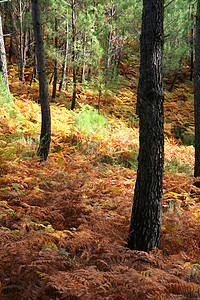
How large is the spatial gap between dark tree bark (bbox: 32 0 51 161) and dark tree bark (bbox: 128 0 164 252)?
336 centimetres

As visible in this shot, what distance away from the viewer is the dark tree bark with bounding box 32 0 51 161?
5.00 metres

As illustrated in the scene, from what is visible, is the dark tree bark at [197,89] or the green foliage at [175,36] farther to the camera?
the green foliage at [175,36]

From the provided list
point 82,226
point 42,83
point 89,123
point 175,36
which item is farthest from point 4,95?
point 175,36

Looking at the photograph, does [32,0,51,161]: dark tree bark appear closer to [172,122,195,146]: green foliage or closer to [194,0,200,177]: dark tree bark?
[194,0,200,177]: dark tree bark

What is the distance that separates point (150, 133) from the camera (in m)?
2.49

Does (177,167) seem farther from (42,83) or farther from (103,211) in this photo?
(42,83)

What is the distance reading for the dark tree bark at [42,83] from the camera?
4996 mm

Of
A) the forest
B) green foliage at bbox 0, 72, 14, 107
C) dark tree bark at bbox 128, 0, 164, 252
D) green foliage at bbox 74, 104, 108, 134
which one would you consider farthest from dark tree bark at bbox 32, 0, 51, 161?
dark tree bark at bbox 128, 0, 164, 252

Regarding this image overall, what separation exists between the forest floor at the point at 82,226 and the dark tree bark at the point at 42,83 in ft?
1.13

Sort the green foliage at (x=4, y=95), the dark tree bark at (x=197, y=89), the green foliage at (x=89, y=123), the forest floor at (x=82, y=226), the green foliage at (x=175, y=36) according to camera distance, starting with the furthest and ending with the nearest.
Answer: the green foliage at (x=175, y=36) → the green foliage at (x=89, y=123) → the green foliage at (x=4, y=95) → the dark tree bark at (x=197, y=89) → the forest floor at (x=82, y=226)

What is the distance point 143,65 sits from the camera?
245 centimetres

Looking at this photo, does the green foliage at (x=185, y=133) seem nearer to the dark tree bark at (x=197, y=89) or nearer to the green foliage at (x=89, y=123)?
the green foliage at (x=89, y=123)

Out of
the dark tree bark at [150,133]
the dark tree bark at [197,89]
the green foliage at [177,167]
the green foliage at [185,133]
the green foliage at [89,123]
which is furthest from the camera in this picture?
the green foliage at [185,133]

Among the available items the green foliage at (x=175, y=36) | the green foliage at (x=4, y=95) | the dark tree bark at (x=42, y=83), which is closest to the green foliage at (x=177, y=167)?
the dark tree bark at (x=42, y=83)
